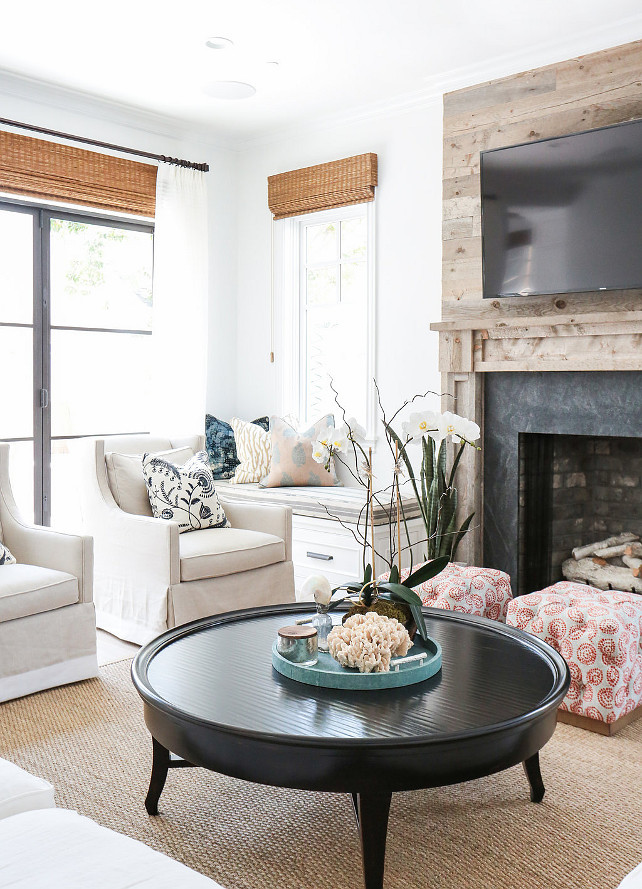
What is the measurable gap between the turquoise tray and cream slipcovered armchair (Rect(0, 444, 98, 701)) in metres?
1.18

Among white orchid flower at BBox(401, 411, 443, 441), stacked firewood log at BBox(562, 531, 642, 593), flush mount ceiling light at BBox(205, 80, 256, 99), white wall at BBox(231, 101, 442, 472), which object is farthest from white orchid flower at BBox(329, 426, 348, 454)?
flush mount ceiling light at BBox(205, 80, 256, 99)

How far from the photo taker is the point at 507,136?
3.77 m

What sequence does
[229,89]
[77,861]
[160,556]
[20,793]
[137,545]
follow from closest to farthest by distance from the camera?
[77,861]
[20,793]
[160,556]
[137,545]
[229,89]

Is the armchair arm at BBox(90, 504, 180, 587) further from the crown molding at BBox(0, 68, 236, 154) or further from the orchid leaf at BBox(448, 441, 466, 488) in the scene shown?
the crown molding at BBox(0, 68, 236, 154)

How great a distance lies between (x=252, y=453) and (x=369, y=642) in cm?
300

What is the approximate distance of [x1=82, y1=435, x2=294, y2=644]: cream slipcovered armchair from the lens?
3271 mm

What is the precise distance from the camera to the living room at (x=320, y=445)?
70.9 inches

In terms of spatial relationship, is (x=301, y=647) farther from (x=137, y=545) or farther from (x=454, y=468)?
(x=454, y=468)

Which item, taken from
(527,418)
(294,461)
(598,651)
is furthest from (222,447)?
(598,651)

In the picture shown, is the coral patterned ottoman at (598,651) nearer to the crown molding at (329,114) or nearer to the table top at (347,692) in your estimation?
the table top at (347,692)

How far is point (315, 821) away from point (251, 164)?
169 inches

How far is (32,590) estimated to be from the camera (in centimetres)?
279

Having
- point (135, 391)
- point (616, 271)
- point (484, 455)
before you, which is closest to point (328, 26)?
point (616, 271)

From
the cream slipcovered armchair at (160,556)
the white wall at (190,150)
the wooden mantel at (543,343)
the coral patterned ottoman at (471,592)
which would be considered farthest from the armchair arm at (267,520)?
the white wall at (190,150)
